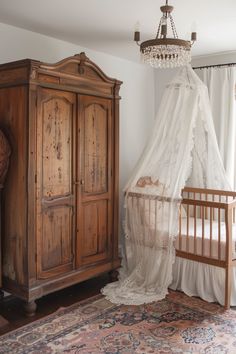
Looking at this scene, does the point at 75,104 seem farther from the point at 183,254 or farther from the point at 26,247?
the point at 183,254

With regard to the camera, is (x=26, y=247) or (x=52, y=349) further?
(x=26, y=247)

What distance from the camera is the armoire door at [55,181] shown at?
10.2ft

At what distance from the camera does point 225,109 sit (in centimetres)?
441

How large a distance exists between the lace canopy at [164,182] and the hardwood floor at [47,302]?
0.73 feet

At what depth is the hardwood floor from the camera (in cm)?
309

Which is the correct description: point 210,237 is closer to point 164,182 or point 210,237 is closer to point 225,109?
point 164,182

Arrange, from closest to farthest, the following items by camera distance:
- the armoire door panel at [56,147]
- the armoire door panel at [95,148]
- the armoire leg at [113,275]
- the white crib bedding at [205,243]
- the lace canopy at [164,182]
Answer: the armoire door panel at [56,147], the white crib bedding at [205,243], the armoire door panel at [95,148], the lace canopy at [164,182], the armoire leg at [113,275]

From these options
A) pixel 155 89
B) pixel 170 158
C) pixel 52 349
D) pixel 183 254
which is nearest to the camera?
pixel 52 349

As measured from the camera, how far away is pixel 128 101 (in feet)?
15.7

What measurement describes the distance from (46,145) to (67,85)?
572 millimetres

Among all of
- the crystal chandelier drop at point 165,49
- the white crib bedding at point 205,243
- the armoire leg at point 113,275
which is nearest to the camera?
the crystal chandelier drop at point 165,49

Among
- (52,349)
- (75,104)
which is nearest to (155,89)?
(75,104)

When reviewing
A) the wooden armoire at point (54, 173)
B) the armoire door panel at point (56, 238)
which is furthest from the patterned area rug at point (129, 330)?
the armoire door panel at point (56, 238)

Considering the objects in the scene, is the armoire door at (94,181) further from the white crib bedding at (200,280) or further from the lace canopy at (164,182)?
the white crib bedding at (200,280)
